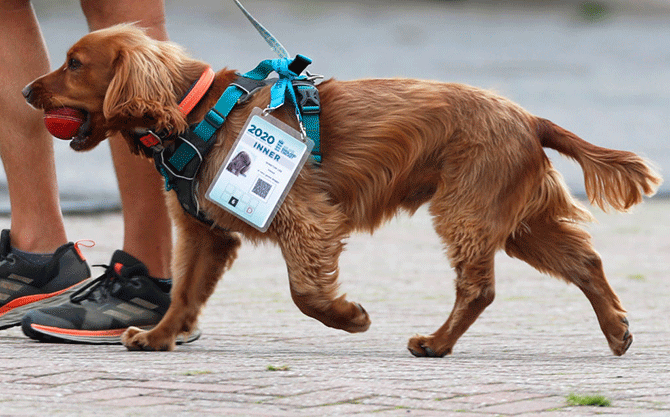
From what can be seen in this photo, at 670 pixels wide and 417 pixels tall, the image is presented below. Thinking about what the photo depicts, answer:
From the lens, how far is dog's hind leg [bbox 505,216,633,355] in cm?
429

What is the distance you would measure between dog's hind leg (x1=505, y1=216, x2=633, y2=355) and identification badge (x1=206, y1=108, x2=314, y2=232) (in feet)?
3.77

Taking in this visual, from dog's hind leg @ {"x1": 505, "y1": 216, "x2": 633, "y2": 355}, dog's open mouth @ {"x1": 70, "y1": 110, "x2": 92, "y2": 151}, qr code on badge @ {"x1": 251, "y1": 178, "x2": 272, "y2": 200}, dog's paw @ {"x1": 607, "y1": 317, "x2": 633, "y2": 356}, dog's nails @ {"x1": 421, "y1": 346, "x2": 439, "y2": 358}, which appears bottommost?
dog's nails @ {"x1": 421, "y1": 346, "x2": 439, "y2": 358}

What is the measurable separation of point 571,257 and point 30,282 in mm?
2406

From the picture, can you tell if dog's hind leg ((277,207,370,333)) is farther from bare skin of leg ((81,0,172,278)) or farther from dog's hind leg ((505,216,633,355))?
dog's hind leg ((505,216,633,355))

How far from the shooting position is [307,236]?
384 cm

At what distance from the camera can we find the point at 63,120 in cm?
388

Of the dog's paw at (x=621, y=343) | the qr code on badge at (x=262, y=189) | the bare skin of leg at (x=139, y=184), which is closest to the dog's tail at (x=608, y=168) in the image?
the dog's paw at (x=621, y=343)

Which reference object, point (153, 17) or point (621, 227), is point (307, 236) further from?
point (621, 227)

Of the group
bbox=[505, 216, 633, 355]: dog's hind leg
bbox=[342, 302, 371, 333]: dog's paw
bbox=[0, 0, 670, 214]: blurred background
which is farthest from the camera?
bbox=[0, 0, 670, 214]: blurred background

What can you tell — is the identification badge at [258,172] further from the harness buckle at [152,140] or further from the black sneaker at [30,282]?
the black sneaker at [30,282]

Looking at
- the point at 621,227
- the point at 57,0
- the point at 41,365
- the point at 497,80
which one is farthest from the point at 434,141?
the point at 57,0

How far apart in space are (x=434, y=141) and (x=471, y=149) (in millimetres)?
153

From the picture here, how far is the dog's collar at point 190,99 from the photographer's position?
3844mm

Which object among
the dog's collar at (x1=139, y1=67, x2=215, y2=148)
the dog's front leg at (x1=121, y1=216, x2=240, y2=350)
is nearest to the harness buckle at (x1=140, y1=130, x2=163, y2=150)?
the dog's collar at (x1=139, y1=67, x2=215, y2=148)
